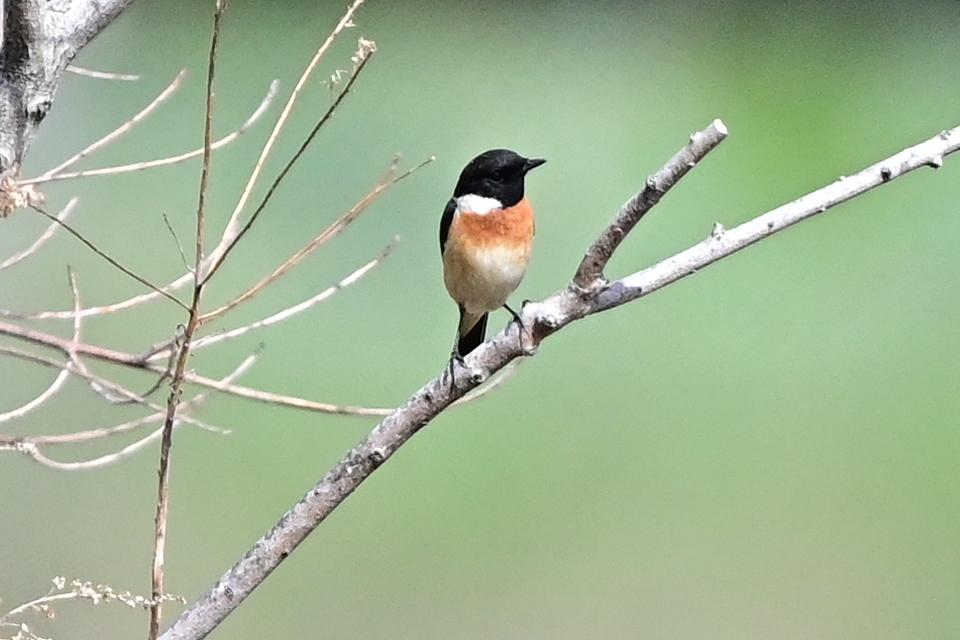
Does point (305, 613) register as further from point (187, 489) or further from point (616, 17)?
point (616, 17)

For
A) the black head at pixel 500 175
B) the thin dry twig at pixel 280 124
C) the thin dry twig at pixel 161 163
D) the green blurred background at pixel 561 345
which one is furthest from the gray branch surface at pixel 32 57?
the green blurred background at pixel 561 345

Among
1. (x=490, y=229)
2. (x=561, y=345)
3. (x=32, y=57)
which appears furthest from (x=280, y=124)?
(x=561, y=345)

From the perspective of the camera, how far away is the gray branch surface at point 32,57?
655mm

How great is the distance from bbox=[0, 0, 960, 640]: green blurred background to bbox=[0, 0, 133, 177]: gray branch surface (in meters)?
1.05

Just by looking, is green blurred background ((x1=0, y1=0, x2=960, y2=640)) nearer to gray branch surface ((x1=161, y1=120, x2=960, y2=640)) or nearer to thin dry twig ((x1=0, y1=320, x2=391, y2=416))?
thin dry twig ((x1=0, y1=320, x2=391, y2=416))

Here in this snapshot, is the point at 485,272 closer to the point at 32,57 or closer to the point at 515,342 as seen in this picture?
the point at 515,342

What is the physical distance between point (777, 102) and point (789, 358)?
2.18ft

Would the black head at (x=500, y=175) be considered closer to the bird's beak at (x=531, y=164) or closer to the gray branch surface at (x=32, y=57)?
the bird's beak at (x=531, y=164)

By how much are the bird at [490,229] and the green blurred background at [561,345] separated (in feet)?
1.38

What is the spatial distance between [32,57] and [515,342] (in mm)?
426

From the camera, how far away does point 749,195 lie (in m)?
2.23

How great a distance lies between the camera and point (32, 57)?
667 millimetres

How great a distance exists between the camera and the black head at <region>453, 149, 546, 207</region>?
3.98 ft

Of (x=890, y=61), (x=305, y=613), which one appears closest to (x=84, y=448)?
(x=305, y=613)
